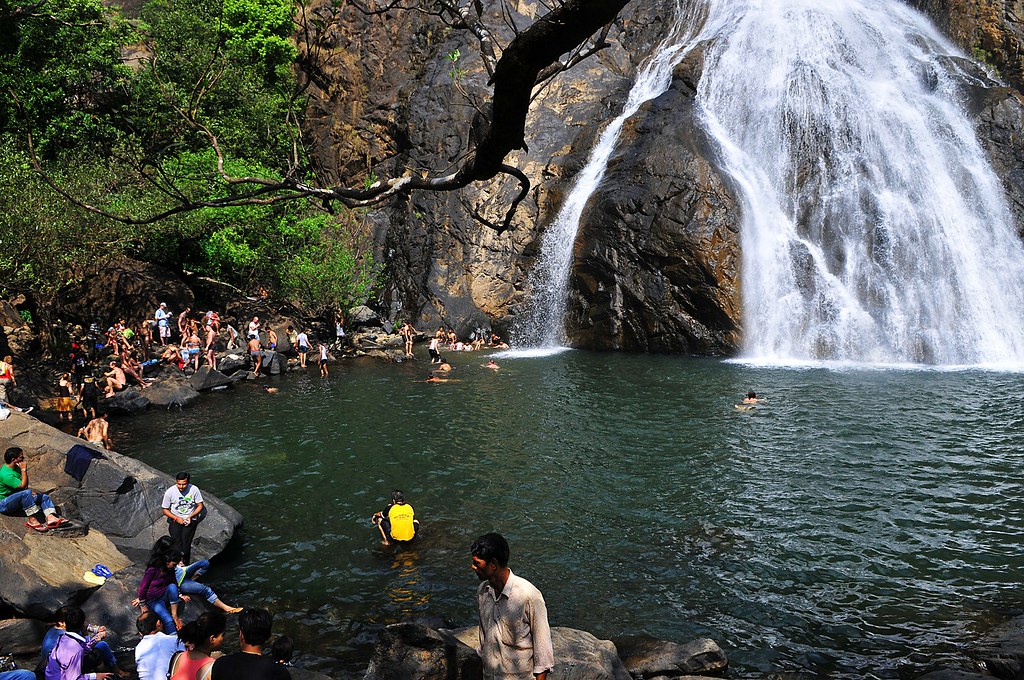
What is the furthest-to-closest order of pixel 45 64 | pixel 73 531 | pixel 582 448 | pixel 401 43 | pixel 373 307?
pixel 401 43
pixel 373 307
pixel 45 64
pixel 582 448
pixel 73 531

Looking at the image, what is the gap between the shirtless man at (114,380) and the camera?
2120cm

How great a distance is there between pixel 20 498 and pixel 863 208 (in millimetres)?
30126

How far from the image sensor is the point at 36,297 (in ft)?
80.6

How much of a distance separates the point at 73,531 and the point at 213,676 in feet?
25.3

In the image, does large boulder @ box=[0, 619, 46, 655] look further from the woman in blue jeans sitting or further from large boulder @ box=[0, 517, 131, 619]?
the woman in blue jeans sitting

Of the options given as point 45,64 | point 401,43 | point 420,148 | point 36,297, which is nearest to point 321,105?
point 401,43

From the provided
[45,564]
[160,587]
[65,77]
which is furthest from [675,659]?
[65,77]

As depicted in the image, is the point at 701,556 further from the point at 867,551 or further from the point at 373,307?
the point at 373,307

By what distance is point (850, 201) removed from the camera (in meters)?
28.3

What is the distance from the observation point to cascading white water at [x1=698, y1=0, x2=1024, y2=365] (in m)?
26.1

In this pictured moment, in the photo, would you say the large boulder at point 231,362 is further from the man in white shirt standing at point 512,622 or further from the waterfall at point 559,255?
the man in white shirt standing at point 512,622

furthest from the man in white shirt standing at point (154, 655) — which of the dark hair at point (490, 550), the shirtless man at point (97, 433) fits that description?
the shirtless man at point (97, 433)

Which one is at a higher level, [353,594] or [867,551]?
[867,551]

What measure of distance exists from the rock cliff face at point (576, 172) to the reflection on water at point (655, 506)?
8.34 meters
